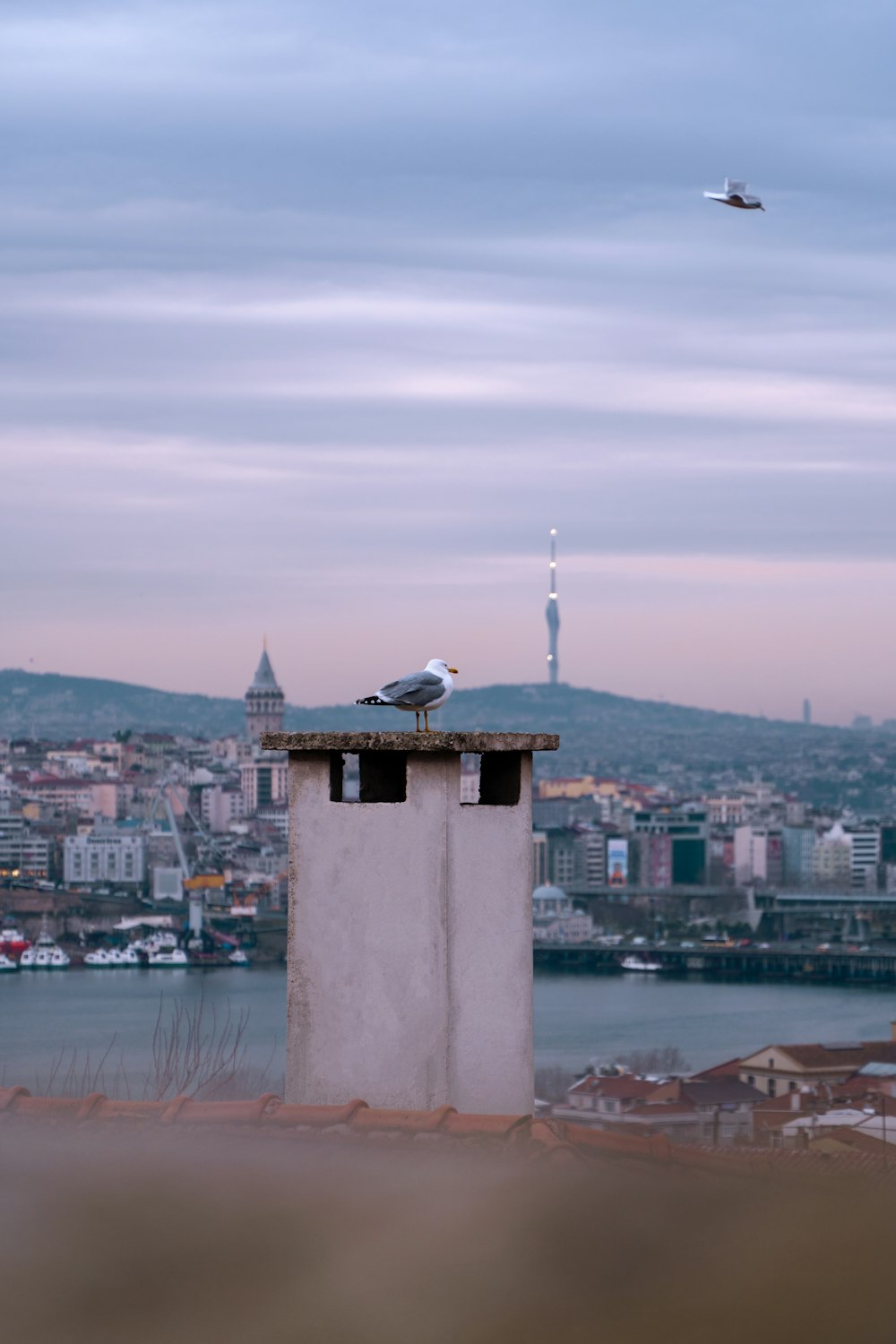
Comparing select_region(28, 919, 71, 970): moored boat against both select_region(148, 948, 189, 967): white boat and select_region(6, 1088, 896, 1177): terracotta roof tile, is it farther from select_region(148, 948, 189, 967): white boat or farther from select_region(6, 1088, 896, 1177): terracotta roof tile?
select_region(6, 1088, 896, 1177): terracotta roof tile

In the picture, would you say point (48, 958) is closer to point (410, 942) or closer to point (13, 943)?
point (13, 943)

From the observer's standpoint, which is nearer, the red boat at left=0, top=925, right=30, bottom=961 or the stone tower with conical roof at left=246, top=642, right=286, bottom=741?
the red boat at left=0, top=925, right=30, bottom=961

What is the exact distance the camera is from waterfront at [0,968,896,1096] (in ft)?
65.1

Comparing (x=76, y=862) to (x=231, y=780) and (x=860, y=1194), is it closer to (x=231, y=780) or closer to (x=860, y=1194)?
(x=231, y=780)

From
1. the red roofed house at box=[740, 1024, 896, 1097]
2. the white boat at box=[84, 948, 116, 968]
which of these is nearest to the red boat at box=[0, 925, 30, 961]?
the white boat at box=[84, 948, 116, 968]

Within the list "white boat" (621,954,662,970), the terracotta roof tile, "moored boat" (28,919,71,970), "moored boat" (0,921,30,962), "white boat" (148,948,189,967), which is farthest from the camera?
"white boat" (621,954,662,970)

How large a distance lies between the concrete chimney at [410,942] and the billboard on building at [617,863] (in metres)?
56.3

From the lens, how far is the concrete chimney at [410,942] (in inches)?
86.0

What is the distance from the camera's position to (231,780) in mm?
70062

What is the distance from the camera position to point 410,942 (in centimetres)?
219

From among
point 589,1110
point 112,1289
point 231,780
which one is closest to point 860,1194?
point 112,1289

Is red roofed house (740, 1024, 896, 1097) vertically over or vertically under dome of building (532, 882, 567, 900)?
under

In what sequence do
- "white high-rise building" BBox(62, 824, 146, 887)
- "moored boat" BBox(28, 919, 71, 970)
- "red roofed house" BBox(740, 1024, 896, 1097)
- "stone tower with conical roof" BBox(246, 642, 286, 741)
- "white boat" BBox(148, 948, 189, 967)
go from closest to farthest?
1. "red roofed house" BBox(740, 1024, 896, 1097)
2. "moored boat" BBox(28, 919, 71, 970)
3. "white boat" BBox(148, 948, 189, 967)
4. "white high-rise building" BBox(62, 824, 146, 887)
5. "stone tower with conical roof" BBox(246, 642, 286, 741)

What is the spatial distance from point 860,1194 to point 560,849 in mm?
56905
